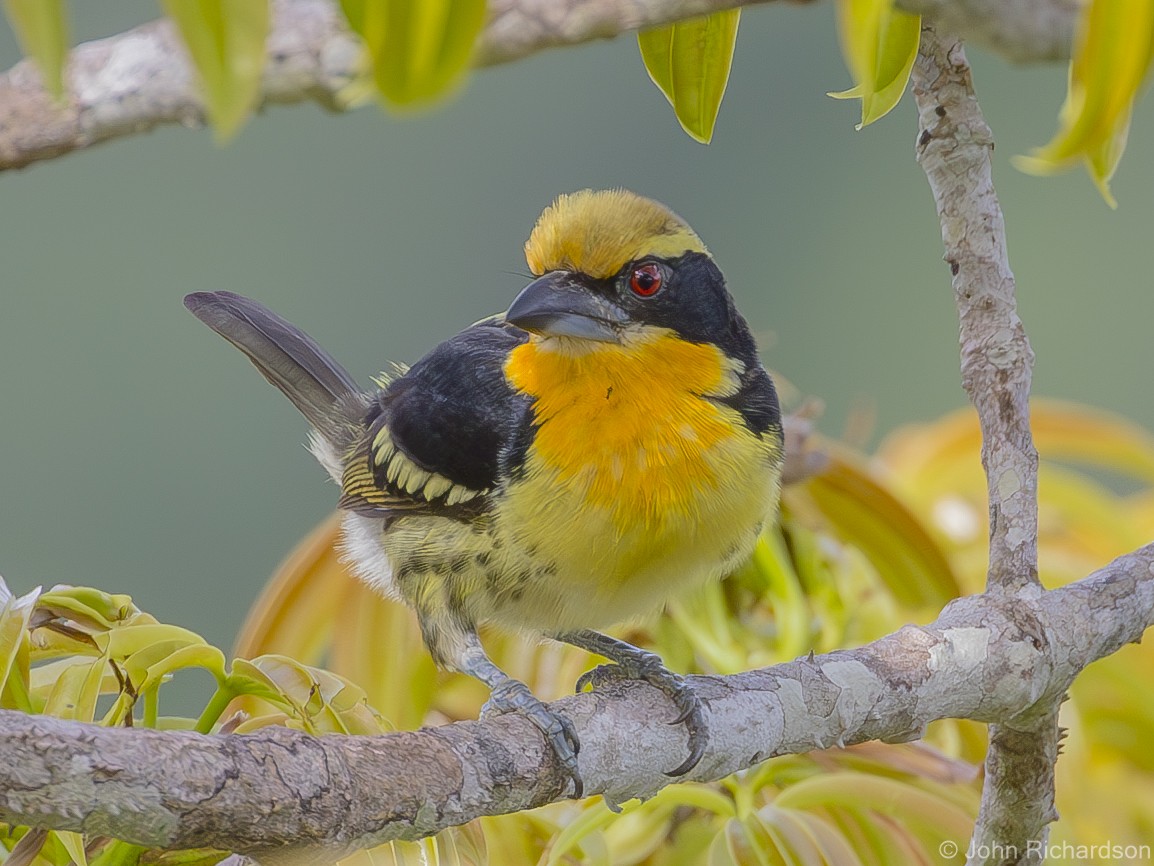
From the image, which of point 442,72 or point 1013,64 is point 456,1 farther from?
point 1013,64

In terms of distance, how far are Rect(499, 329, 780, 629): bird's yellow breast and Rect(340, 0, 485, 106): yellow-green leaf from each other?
1.06 m

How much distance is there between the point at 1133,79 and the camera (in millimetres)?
680

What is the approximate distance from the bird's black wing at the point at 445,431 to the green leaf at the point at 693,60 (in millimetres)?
784

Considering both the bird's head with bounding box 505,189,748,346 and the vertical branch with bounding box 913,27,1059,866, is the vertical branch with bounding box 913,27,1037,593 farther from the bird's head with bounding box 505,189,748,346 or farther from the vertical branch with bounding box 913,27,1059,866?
the bird's head with bounding box 505,189,748,346

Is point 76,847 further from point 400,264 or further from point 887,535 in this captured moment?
point 400,264

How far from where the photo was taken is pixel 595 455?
1.72 metres

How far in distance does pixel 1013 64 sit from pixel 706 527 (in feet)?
3.16

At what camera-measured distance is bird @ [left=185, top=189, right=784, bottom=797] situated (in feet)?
5.61

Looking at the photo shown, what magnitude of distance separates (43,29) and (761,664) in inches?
58.9

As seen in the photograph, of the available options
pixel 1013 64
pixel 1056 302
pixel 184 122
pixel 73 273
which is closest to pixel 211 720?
pixel 1013 64

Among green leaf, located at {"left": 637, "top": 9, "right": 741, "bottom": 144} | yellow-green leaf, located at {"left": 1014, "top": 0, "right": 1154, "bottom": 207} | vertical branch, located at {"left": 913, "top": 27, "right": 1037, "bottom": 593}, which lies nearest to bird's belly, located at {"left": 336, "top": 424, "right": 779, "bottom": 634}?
vertical branch, located at {"left": 913, "top": 27, "right": 1037, "bottom": 593}

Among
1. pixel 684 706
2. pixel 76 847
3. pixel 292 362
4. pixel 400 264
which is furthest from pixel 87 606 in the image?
pixel 400 264

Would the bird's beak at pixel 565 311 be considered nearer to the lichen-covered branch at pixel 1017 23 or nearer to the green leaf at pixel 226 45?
the lichen-covered branch at pixel 1017 23

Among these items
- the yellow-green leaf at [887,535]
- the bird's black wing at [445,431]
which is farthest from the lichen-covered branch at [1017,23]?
the yellow-green leaf at [887,535]
